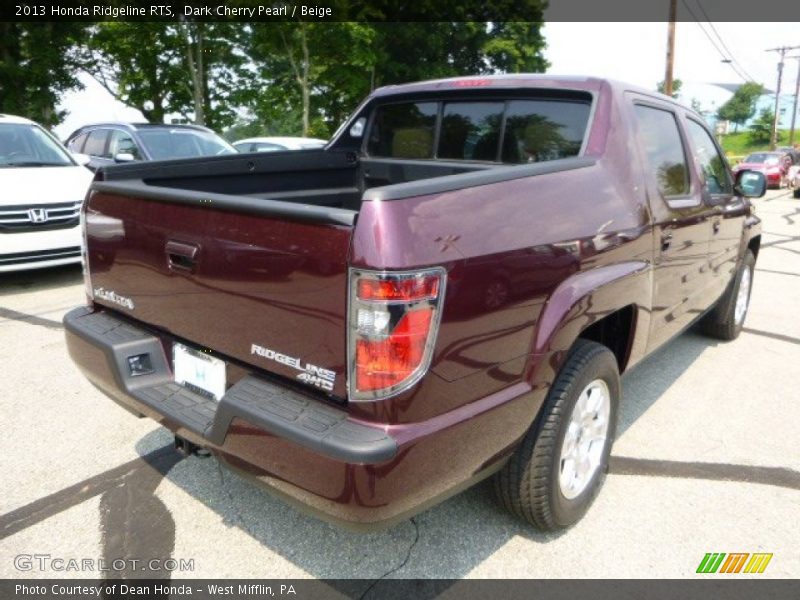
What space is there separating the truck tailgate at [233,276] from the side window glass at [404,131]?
1713 millimetres

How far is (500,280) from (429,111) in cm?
190

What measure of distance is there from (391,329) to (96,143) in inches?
394

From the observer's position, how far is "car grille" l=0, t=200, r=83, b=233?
237 inches

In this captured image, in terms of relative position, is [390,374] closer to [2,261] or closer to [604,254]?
[604,254]

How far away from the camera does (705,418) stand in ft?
12.0

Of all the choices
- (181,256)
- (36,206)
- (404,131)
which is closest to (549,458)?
(181,256)

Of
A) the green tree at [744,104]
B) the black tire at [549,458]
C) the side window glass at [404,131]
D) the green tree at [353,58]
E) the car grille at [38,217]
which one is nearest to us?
the black tire at [549,458]

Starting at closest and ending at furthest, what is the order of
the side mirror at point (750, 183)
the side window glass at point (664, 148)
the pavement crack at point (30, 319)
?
the side window glass at point (664, 148), the side mirror at point (750, 183), the pavement crack at point (30, 319)

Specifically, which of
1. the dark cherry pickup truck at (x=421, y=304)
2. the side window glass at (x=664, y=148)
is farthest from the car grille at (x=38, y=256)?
the side window glass at (x=664, y=148)

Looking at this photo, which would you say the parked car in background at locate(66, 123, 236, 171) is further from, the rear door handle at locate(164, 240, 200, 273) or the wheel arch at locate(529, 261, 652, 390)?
the wheel arch at locate(529, 261, 652, 390)

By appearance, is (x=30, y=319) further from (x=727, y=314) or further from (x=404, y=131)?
(x=727, y=314)

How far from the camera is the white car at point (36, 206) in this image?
605 cm

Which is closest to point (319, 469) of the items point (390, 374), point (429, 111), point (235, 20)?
point (390, 374)

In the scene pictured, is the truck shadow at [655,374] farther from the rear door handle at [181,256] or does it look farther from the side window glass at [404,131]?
the rear door handle at [181,256]
